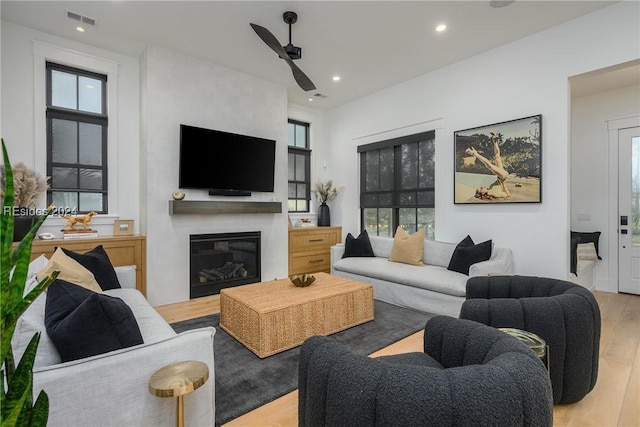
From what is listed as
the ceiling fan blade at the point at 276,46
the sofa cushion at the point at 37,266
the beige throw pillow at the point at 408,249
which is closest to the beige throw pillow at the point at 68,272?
the sofa cushion at the point at 37,266

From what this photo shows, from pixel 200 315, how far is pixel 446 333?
2796 millimetres

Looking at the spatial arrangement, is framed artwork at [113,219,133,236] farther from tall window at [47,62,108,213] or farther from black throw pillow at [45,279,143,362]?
black throw pillow at [45,279,143,362]

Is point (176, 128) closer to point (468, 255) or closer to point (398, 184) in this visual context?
Answer: point (398, 184)

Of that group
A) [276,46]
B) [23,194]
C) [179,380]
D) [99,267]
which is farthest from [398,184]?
[23,194]

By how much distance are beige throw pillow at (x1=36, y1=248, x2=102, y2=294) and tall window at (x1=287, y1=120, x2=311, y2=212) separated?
12.1 feet

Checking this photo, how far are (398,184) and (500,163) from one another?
1.60 m

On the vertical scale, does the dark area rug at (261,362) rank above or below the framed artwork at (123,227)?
below

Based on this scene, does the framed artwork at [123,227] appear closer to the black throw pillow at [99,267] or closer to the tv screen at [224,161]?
the tv screen at [224,161]

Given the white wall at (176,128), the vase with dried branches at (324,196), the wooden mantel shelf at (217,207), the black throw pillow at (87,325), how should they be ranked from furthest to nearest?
the vase with dried branches at (324,196) < the wooden mantel shelf at (217,207) < the white wall at (176,128) < the black throw pillow at (87,325)

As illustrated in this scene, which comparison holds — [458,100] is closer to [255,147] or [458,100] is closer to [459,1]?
[459,1]

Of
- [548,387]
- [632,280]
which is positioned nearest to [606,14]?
[632,280]

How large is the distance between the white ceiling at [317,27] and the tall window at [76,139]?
0.50 metres

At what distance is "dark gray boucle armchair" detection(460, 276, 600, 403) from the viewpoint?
5.81 feet

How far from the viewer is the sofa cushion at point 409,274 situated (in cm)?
332
